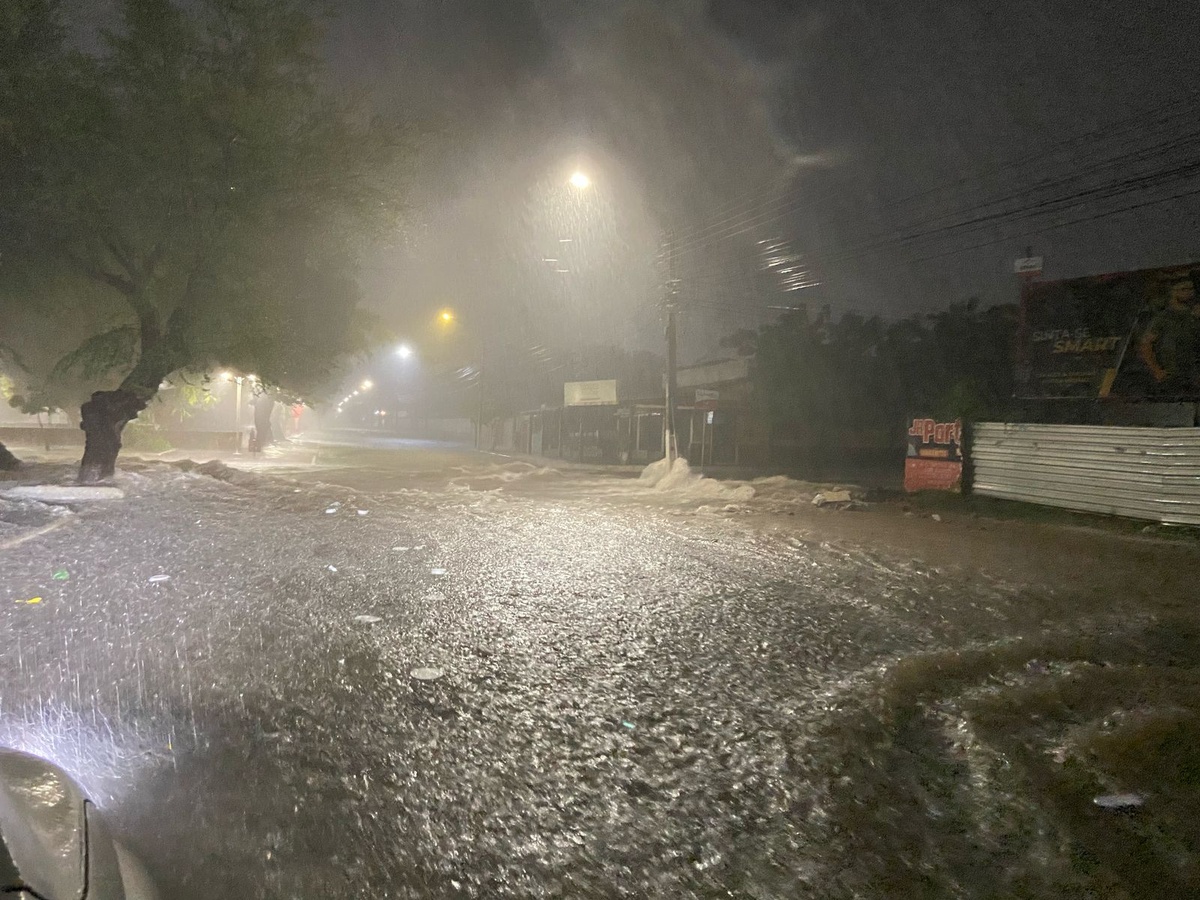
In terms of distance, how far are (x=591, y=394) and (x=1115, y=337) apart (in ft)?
63.3

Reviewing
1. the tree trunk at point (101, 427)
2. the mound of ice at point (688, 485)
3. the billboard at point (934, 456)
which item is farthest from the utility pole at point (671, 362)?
the tree trunk at point (101, 427)

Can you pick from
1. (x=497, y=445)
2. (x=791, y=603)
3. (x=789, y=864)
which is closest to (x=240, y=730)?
(x=789, y=864)

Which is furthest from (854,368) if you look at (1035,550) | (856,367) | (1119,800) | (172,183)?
(1119,800)

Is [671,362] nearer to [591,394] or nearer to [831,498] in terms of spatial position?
[831,498]

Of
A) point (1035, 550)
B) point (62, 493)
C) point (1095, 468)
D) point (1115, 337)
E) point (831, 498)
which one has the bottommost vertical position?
point (1035, 550)

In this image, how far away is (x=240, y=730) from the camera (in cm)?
354

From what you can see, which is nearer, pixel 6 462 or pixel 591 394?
pixel 6 462

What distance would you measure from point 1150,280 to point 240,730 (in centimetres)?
1995

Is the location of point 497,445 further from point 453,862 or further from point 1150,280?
point 453,862

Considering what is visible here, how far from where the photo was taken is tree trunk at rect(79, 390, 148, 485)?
14.5 m

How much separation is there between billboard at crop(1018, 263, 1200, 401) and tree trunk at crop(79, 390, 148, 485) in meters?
20.9

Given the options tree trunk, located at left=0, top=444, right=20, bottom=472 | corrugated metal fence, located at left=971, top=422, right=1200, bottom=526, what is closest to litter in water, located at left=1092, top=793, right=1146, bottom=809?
corrugated metal fence, located at left=971, top=422, right=1200, bottom=526

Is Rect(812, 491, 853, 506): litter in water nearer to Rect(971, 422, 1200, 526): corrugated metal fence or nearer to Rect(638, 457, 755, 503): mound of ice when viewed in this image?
Rect(638, 457, 755, 503): mound of ice

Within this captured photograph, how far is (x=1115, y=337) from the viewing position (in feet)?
59.4
